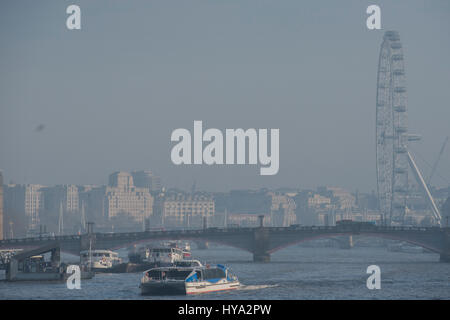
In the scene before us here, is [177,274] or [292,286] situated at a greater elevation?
[177,274]

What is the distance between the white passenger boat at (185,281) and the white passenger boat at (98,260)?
1071 inches

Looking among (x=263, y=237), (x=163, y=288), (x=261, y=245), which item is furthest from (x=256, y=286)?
(x=263, y=237)

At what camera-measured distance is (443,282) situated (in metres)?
90.9

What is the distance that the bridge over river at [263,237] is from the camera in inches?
5399

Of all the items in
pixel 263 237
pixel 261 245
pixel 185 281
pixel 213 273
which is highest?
pixel 263 237

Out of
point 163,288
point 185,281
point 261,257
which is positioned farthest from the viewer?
point 261,257

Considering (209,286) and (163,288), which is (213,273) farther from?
(163,288)

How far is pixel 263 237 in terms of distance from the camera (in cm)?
13900

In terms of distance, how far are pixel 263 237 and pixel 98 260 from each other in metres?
34.6

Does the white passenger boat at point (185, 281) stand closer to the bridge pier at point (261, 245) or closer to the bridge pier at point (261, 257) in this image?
the bridge pier at point (261, 257)
